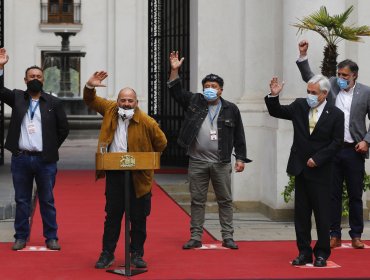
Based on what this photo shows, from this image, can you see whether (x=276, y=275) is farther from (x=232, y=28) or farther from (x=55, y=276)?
(x=232, y=28)

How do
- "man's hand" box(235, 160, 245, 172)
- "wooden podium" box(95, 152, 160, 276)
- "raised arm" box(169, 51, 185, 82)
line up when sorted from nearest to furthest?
"wooden podium" box(95, 152, 160, 276) → "raised arm" box(169, 51, 185, 82) → "man's hand" box(235, 160, 245, 172)

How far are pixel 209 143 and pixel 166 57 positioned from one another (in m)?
9.06

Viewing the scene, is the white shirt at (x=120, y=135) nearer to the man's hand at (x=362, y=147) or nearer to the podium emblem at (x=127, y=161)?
the podium emblem at (x=127, y=161)

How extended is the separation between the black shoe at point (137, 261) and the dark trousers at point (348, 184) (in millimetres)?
2264

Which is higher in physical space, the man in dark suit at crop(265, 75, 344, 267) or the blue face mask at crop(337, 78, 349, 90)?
the blue face mask at crop(337, 78, 349, 90)

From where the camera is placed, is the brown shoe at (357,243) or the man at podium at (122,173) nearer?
the man at podium at (122,173)

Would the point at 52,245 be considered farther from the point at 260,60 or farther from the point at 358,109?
the point at 260,60

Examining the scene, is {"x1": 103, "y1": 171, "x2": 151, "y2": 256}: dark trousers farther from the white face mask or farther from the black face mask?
the black face mask

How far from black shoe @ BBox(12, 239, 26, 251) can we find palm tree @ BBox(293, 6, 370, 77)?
13.7 feet

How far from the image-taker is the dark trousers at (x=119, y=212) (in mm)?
8906

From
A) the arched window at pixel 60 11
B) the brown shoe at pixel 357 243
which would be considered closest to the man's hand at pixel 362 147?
the brown shoe at pixel 357 243

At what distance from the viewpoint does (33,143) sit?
32.3 feet

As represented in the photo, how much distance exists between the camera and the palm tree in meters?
11.8

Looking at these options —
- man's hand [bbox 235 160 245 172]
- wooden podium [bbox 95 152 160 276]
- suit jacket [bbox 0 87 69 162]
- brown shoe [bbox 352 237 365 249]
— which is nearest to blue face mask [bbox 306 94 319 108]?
man's hand [bbox 235 160 245 172]
